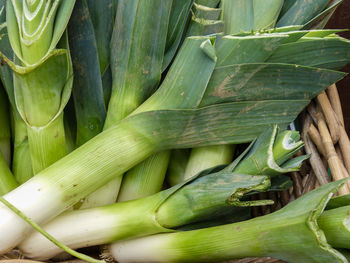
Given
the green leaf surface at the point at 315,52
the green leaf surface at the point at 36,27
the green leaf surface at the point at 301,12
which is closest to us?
the green leaf surface at the point at 36,27

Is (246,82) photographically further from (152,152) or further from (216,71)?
(152,152)

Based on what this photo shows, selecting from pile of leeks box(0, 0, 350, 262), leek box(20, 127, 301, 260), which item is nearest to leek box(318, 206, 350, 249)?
pile of leeks box(0, 0, 350, 262)

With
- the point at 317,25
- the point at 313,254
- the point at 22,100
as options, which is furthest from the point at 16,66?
the point at 317,25

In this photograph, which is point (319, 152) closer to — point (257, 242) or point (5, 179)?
point (257, 242)

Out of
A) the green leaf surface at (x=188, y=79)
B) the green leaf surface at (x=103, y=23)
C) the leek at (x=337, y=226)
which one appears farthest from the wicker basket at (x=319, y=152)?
the green leaf surface at (x=103, y=23)

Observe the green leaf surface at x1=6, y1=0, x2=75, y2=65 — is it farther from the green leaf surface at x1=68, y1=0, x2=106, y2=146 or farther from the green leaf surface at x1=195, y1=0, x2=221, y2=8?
the green leaf surface at x1=195, y1=0, x2=221, y2=8

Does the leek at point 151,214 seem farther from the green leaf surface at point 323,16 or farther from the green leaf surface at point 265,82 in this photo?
the green leaf surface at point 323,16
